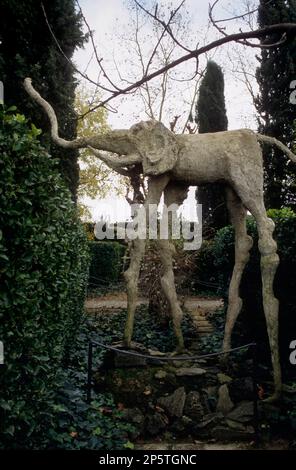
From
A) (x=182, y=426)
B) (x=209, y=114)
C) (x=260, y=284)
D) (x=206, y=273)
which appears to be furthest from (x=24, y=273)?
(x=209, y=114)

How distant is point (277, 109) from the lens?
16.9m

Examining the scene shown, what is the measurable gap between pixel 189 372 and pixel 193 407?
1.23ft

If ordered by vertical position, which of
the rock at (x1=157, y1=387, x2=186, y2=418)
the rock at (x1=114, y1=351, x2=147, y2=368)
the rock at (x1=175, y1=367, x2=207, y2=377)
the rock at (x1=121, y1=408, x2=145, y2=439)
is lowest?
the rock at (x1=121, y1=408, x2=145, y2=439)

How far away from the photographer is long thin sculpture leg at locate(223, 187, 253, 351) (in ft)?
15.3

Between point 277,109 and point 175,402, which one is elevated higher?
point 277,109

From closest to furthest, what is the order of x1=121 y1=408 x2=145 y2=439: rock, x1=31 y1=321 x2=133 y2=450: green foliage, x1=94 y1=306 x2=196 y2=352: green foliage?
x1=31 y1=321 x2=133 y2=450: green foliage
x1=121 y1=408 x2=145 y2=439: rock
x1=94 y1=306 x2=196 y2=352: green foliage

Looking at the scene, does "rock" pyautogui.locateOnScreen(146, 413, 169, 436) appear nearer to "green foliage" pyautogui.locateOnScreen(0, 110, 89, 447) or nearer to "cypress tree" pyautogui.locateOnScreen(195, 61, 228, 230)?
"green foliage" pyautogui.locateOnScreen(0, 110, 89, 447)

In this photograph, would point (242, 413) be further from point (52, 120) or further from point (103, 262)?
point (103, 262)

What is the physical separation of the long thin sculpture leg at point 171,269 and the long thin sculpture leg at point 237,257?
1.79ft

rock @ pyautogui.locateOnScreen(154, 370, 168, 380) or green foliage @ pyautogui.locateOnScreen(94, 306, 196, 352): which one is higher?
rock @ pyautogui.locateOnScreen(154, 370, 168, 380)

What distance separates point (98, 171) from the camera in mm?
24156

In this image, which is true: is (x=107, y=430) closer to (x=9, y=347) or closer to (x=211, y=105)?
(x=9, y=347)

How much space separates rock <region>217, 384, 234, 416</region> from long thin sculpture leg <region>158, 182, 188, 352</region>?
0.73m

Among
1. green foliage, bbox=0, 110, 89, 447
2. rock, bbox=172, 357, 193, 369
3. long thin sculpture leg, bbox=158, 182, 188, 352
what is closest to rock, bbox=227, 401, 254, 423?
rock, bbox=172, 357, 193, 369
